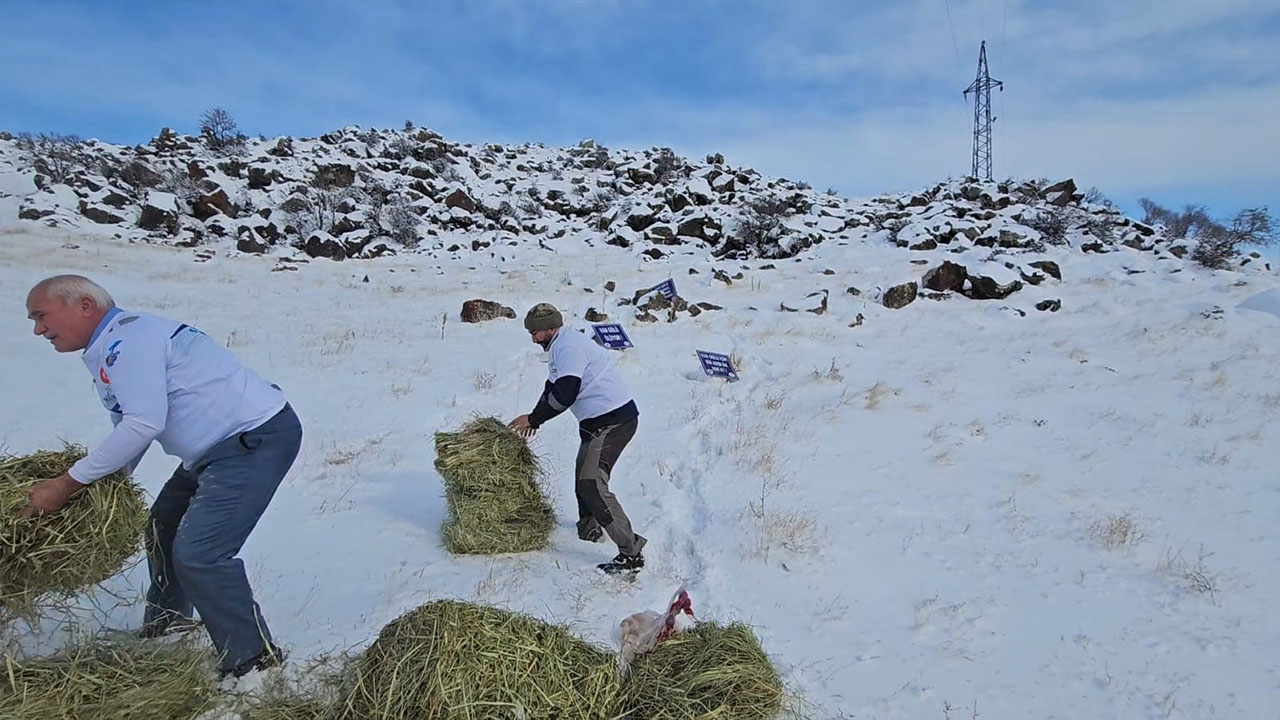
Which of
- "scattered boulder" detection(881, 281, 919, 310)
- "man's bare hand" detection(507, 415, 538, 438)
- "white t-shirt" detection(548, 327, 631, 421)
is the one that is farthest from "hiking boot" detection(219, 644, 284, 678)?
"scattered boulder" detection(881, 281, 919, 310)

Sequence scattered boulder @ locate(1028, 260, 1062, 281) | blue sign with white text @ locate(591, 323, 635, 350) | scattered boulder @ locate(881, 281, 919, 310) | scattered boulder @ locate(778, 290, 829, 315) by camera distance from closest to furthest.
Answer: blue sign with white text @ locate(591, 323, 635, 350), scattered boulder @ locate(778, 290, 829, 315), scattered boulder @ locate(881, 281, 919, 310), scattered boulder @ locate(1028, 260, 1062, 281)

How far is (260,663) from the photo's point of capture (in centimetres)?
329

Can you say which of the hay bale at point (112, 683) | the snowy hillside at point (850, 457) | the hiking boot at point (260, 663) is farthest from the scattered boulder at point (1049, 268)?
the hay bale at point (112, 683)

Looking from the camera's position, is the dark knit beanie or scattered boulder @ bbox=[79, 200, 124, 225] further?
scattered boulder @ bbox=[79, 200, 124, 225]

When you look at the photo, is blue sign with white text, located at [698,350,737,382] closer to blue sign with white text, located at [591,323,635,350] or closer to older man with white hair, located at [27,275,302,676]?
blue sign with white text, located at [591,323,635,350]

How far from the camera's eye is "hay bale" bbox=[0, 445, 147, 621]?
9.12 ft

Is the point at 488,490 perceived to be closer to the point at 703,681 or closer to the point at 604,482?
the point at 604,482

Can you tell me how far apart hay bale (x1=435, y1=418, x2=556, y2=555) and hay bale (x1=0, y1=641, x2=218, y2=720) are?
1910mm

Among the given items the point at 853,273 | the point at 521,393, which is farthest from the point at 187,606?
the point at 853,273

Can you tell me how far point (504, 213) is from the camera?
30109mm

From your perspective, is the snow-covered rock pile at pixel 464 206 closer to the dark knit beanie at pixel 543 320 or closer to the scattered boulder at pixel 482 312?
the scattered boulder at pixel 482 312

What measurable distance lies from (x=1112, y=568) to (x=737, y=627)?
3.24 metres

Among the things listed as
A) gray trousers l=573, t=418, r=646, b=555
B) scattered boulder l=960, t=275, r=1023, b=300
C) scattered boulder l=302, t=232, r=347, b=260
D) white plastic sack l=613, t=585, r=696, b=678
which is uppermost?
scattered boulder l=302, t=232, r=347, b=260

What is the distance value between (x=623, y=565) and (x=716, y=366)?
214 inches
